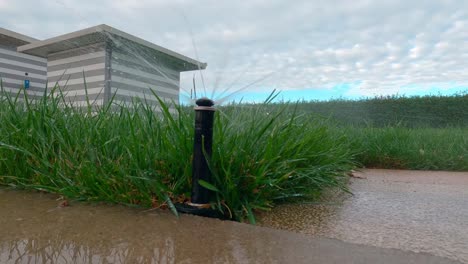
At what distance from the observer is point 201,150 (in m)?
1.16

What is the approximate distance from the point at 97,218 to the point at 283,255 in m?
0.71

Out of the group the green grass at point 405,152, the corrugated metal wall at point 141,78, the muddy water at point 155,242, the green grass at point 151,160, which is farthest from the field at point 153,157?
the green grass at point 405,152

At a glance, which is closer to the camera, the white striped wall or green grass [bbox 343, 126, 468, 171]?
green grass [bbox 343, 126, 468, 171]

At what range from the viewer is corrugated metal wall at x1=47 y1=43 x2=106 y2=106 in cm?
497

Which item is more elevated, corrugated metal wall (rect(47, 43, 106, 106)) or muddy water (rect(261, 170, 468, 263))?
corrugated metal wall (rect(47, 43, 106, 106))

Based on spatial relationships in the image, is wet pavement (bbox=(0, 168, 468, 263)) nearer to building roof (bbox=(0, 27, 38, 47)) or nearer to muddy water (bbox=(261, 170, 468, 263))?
muddy water (bbox=(261, 170, 468, 263))

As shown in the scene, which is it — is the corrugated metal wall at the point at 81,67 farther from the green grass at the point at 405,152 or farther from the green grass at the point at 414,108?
the green grass at the point at 414,108

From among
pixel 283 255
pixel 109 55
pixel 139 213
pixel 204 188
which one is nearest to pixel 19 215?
pixel 139 213

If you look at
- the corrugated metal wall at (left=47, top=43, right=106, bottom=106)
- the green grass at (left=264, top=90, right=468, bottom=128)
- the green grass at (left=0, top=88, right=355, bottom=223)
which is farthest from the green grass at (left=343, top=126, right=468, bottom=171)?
the green grass at (left=264, top=90, right=468, bottom=128)

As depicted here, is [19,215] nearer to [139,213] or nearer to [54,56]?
[139,213]

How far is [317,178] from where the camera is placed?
1.53m

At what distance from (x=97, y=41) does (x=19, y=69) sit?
269 centimetres

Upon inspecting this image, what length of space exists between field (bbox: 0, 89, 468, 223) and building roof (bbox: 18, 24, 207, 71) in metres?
1.61

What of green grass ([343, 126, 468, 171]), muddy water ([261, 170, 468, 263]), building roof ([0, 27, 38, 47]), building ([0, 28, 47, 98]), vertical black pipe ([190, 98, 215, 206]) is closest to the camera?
muddy water ([261, 170, 468, 263])
